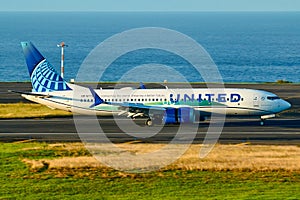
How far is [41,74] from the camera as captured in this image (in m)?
70.6

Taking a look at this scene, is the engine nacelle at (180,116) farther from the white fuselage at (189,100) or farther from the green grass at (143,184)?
the green grass at (143,184)

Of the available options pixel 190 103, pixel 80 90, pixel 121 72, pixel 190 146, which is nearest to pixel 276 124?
pixel 190 103

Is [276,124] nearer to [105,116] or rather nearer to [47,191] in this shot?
[105,116]

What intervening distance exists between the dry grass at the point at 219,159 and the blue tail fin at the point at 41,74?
48.2ft

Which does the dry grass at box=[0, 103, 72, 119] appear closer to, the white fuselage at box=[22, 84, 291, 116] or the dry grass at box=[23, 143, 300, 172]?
the white fuselage at box=[22, 84, 291, 116]

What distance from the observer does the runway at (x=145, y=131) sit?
60.5 meters

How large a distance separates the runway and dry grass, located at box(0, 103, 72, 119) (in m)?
2.54

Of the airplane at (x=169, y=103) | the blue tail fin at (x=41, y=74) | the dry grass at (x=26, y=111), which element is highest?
the blue tail fin at (x=41, y=74)

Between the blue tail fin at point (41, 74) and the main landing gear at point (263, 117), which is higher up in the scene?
the blue tail fin at point (41, 74)

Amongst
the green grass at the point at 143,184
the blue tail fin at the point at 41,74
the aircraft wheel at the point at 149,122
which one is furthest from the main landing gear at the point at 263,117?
the green grass at the point at 143,184

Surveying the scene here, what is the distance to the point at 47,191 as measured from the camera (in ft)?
138

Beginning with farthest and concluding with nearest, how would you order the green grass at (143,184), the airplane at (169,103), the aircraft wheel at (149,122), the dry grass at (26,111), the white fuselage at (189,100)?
the dry grass at (26,111)
the aircraft wheel at (149,122)
the white fuselage at (189,100)
the airplane at (169,103)
the green grass at (143,184)

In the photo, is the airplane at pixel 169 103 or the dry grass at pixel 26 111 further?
the dry grass at pixel 26 111

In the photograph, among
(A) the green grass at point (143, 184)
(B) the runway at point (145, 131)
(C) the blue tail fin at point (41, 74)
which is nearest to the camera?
(A) the green grass at point (143, 184)
